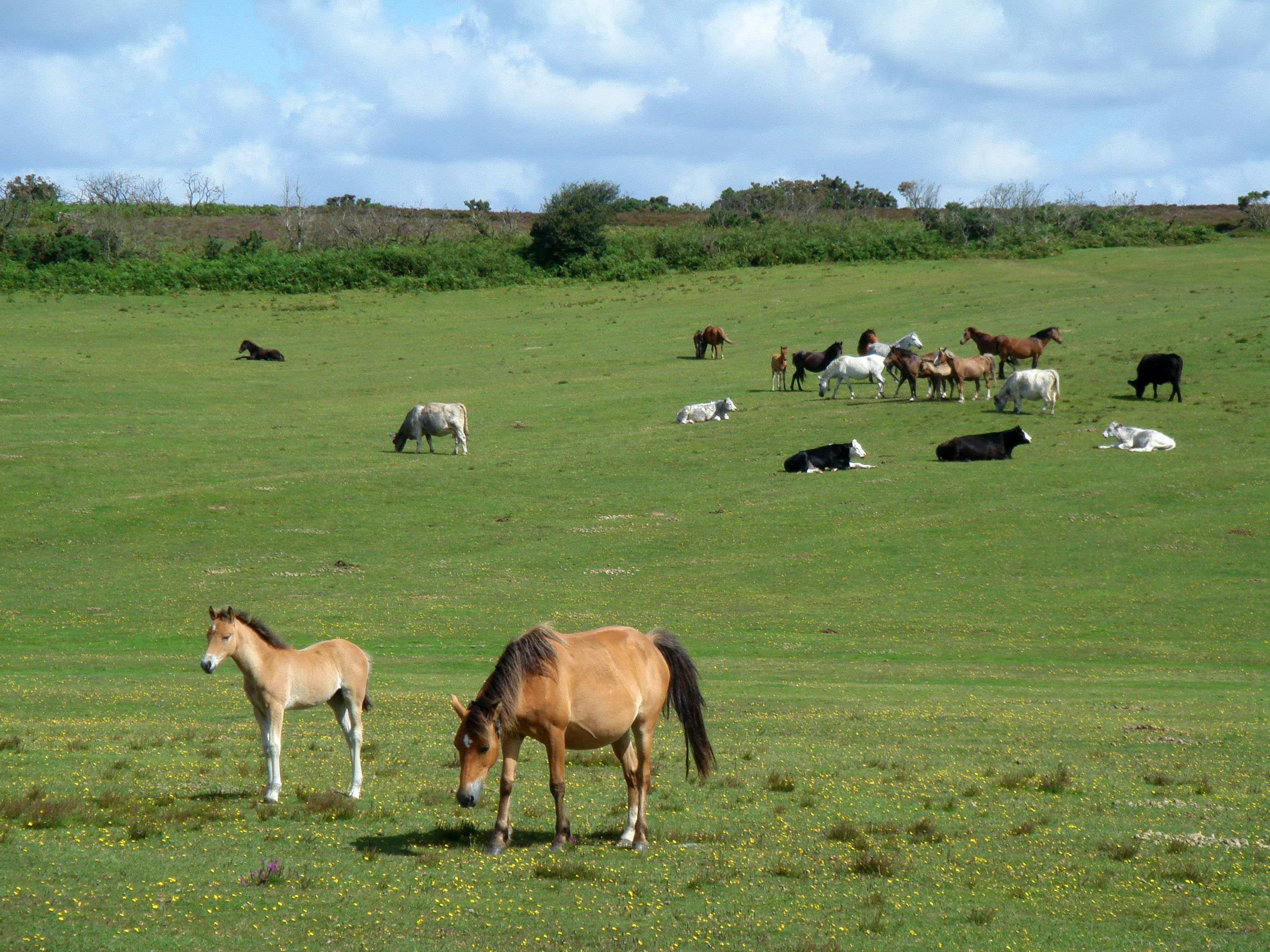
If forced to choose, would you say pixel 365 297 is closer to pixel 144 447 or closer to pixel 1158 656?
pixel 144 447

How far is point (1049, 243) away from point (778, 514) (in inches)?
2541

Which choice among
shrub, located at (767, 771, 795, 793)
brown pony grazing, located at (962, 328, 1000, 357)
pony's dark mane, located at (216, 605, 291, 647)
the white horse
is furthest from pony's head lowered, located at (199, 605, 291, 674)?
brown pony grazing, located at (962, 328, 1000, 357)

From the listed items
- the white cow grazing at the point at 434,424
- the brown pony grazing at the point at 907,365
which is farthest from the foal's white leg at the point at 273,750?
the brown pony grazing at the point at 907,365

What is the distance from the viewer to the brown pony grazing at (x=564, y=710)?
30.0 ft

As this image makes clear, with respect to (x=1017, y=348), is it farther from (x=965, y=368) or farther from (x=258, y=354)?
(x=258, y=354)

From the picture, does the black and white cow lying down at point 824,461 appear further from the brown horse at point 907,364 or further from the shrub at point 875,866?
the shrub at point 875,866

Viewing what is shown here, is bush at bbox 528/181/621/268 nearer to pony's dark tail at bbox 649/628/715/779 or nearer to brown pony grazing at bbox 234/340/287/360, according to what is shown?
brown pony grazing at bbox 234/340/287/360

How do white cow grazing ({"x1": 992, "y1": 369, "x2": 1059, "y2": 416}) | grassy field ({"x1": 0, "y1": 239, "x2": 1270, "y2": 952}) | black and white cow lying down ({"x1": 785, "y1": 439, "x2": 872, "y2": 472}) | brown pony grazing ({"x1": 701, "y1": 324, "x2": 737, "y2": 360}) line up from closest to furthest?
1. grassy field ({"x1": 0, "y1": 239, "x2": 1270, "y2": 952})
2. black and white cow lying down ({"x1": 785, "y1": 439, "x2": 872, "y2": 472})
3. white cow grazing ({"x1": 992, "y1": 369, "x2": 1059, "y2": 416})
4. brown pony grazing ({"x1": 701, "y1": 324, "x2": 737, "y2": 360})

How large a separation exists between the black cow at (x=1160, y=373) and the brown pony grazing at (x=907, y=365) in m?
8.43

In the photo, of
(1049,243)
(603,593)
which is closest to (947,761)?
(603,593)

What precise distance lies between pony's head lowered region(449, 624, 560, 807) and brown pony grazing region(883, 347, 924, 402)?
39.8 metres

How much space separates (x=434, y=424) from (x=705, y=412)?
1077cm

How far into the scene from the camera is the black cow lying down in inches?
1470

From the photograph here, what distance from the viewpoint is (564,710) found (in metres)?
9.40
